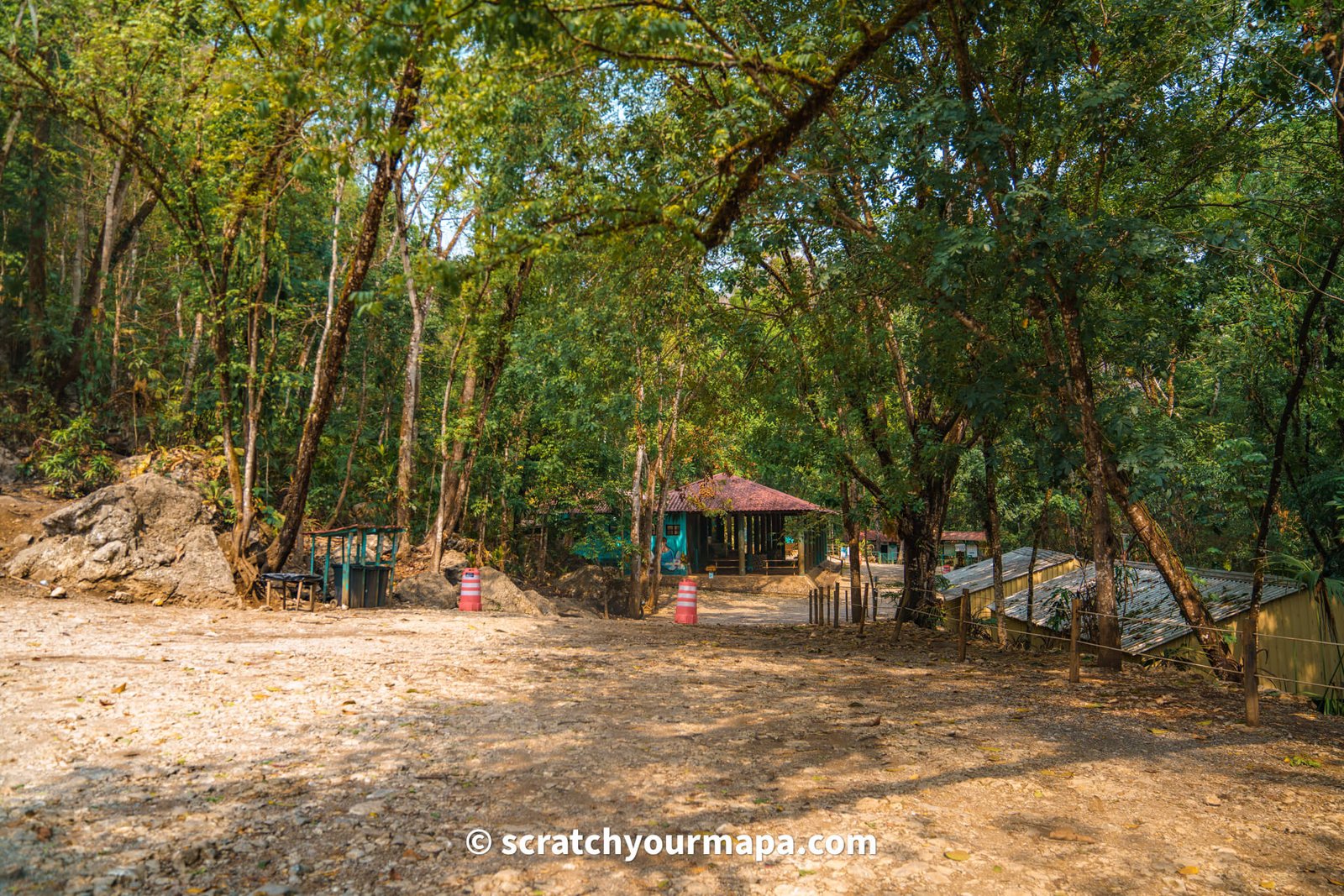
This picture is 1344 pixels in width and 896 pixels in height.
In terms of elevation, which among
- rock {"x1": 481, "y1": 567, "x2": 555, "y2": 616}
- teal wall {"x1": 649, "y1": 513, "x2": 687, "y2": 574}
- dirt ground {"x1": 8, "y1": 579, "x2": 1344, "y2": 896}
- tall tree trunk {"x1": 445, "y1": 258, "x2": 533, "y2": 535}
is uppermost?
tall tree trunk {"x1": 445, "y1": 258, "x2": 533, "y2": 535}

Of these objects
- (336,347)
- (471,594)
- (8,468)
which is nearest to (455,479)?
(471,594)

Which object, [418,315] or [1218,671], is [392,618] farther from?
[1218,671]

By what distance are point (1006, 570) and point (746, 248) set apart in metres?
14.9

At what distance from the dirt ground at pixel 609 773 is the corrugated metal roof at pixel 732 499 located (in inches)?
862

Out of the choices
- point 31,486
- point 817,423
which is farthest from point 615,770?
point 31,486

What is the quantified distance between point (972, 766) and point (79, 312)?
21361 millimetres

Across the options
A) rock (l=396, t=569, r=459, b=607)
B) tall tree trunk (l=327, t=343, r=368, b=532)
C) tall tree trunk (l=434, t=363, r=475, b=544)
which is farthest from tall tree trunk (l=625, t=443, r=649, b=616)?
rock (l=396, t=569, r=459, b=607)

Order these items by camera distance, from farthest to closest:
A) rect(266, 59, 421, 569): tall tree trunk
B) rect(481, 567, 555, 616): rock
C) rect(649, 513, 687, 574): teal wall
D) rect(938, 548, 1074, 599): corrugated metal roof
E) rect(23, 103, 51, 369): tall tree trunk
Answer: rect(649, 513, 687, 574): teal wall < rect(938, 548, 1074, 599): corrugated metal roof < rect(23, 103, 51, 369): tall tree trunk < rect(481, 567, 555, 616): rock < rect(266, 59, 421, 569): tall tree trunk

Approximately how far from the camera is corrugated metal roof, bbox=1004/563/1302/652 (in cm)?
1366

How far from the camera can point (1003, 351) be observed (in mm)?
10359

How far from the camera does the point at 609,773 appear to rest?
5.82 m

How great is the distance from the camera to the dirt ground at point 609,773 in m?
4.26

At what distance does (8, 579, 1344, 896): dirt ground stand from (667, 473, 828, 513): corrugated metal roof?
21.9 metres

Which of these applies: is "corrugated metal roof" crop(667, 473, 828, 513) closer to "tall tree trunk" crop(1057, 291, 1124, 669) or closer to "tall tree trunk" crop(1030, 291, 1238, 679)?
"tall tree trunk" crop(1057, 291, 1124, 669)
